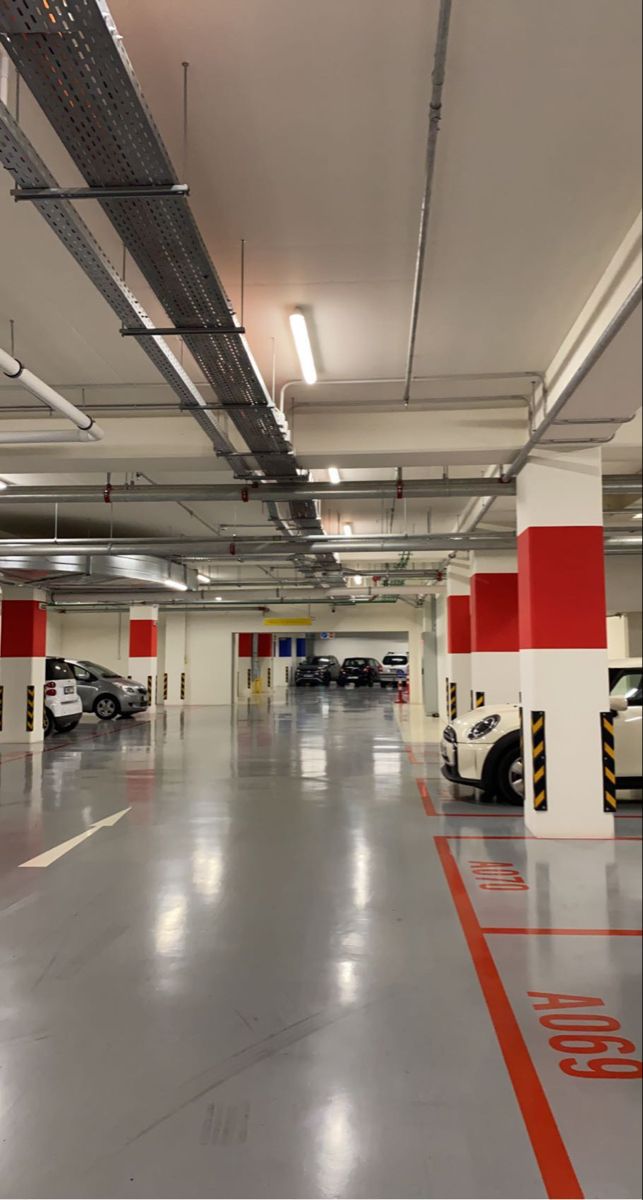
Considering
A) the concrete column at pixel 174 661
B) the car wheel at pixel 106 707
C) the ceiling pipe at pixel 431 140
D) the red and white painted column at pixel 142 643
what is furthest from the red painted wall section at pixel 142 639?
the ceiling pipe at pixel 431 140

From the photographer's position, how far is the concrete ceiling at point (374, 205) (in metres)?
2.44

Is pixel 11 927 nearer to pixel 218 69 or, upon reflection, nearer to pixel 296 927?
pixel 296 927

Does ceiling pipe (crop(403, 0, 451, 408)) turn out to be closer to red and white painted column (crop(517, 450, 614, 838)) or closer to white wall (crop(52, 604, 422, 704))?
red and white painted column (crop(517, 450, 614, 838))

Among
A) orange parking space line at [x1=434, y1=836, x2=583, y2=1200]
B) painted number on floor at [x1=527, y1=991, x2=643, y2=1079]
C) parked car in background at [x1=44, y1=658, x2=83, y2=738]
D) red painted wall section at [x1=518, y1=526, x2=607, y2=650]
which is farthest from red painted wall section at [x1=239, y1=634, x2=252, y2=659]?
painted number on floor at [x1=527, y1=991, x2=643, y2=1079]

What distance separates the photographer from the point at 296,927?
12.2ft

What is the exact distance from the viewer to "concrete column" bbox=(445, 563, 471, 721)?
1255cm

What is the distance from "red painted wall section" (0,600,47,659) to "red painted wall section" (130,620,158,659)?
5.58 meters

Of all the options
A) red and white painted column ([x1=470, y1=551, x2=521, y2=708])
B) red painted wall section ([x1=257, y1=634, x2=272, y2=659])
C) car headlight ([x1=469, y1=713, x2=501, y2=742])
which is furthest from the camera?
red painted wall section ([x1=257, y1=634, x2=272, y2=659])

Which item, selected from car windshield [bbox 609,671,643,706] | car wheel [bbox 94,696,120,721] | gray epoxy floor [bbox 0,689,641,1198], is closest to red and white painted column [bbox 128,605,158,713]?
car wheel [bbox 94,696,120,721]

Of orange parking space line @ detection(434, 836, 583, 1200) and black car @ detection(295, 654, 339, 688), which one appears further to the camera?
black car @ detection(295, 654, 339, 688)

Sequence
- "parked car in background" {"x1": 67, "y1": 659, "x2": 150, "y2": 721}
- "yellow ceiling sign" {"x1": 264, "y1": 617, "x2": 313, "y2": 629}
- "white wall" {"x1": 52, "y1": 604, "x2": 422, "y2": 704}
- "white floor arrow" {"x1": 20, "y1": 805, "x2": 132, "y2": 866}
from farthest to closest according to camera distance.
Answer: "white wall" {"x1": 52, "y1": 604, "x2": 422, "y2": 704} < "yellow ceiling sign" {"x1": 264, "y1": 617, "x2": 313, "y2": 629} < "parked car in background" {"x1": 67, "y1": 659, "x2": 150, "y2": 721} < "white floor arrow" {"x1": 20, "y1": 805, "x2": 132, "y2": 866}

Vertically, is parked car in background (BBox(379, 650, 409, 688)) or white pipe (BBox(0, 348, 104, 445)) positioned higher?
white pipe (BBox(0, 348, 104, 445))

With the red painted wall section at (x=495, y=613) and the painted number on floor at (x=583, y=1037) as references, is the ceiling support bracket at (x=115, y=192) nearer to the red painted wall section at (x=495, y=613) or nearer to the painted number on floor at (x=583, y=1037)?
the painted number on floor at (x=583, y=1037)

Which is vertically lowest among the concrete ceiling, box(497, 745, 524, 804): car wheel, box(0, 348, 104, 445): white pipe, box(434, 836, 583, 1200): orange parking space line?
box(434, 836, 583, 1200): orange parking space line
